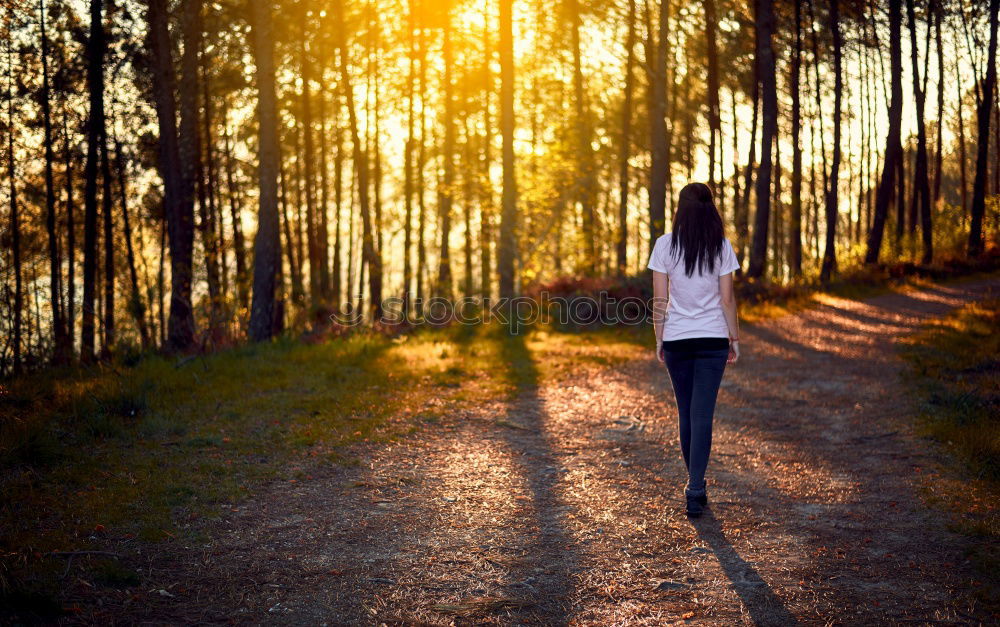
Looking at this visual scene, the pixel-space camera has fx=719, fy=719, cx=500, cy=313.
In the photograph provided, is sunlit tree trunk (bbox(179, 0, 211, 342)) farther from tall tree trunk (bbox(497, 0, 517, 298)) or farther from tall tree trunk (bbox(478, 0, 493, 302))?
tall tree trunk (bbox(497, 0, 517, 298))

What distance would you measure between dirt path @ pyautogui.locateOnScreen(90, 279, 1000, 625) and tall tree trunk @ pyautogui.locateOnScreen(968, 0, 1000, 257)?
1611 cm

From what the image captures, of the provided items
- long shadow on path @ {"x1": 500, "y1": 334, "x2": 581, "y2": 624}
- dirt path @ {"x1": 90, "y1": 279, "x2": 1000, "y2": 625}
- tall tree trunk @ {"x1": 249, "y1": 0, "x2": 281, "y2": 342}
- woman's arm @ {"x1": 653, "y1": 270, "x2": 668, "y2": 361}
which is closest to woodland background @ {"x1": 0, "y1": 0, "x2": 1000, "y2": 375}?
tall tree trunk @ {"x1": 249, "y1": 0, "x2": 281, "y2": 342}

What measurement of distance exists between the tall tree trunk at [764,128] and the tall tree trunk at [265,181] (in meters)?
11.4

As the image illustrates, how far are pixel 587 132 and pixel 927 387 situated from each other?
14.4 m

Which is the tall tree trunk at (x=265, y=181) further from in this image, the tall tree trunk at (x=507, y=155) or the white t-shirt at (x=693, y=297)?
the white t-shirt at (x=693, y=297)

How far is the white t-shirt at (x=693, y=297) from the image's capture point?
492 centimetres

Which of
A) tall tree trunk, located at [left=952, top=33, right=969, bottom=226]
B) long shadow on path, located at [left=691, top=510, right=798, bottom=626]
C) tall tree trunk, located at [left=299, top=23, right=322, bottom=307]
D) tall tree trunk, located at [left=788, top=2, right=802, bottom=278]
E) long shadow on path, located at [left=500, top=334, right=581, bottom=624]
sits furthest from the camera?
tall tree trunk, located at [left=952, top=33, right=969, bottom=226]

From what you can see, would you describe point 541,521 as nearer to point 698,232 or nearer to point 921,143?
point 698,232

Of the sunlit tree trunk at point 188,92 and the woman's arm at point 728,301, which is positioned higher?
the sunlit tree trunk at point 188,92

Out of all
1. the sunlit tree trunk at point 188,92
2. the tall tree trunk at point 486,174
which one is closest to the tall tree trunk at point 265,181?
the sunlit tree trunk at point 188,92

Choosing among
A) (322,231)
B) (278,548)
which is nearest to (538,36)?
(322,231)

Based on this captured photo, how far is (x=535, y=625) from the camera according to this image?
140 inches

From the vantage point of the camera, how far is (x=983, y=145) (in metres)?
20.7

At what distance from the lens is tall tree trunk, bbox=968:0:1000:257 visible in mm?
19464
